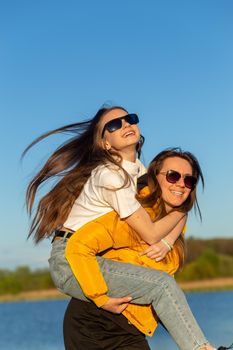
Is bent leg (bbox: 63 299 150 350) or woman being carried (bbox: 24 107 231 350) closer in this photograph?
woman being carried (bbox: 24 107 231 350)

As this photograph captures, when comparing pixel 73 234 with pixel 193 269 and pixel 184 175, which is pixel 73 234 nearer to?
pixel 184 175

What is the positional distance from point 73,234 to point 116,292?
0.38 meters

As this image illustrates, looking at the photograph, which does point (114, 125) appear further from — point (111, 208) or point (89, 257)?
point (89, 257)

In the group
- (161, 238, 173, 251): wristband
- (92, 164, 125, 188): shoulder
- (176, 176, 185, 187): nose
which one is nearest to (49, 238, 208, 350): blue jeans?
(161, 238, 173, 251): wristband

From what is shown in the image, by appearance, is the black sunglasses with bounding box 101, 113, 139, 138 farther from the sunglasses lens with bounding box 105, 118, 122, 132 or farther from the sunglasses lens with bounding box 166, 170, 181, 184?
the sunglasses lens with bounding box 166, 170, 181, 184

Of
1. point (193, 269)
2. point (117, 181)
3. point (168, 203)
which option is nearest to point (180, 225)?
point (168, 203)

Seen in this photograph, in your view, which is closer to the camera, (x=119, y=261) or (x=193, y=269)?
(x=119, y=261)

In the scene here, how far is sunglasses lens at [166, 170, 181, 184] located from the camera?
4.61 metres

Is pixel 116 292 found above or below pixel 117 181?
below

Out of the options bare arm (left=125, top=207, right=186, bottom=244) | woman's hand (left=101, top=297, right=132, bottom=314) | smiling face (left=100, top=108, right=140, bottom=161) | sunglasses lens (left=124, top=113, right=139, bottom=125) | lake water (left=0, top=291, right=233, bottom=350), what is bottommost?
lake water (left=0, top=291, right=233, bottom=350)

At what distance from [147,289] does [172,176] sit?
647 mm

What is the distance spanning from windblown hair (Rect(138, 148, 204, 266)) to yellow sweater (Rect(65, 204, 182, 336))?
0.20 feet

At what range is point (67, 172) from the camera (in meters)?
4.79

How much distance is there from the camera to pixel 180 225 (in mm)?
4703
